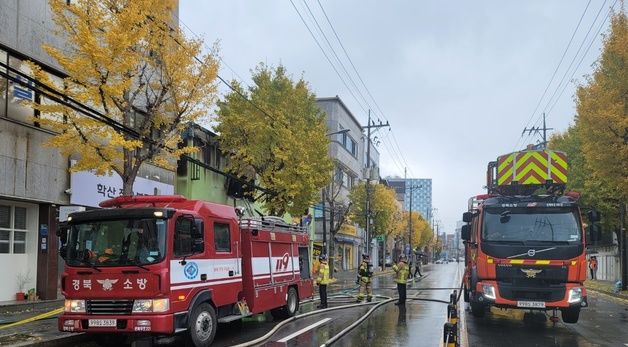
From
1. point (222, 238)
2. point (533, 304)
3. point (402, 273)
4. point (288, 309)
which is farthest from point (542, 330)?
point (222, 238)

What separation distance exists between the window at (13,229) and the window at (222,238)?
24.7 feet

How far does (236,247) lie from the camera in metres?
11.9

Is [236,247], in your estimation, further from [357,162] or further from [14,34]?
[357,162]

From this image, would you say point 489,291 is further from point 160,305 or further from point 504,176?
point 160,305

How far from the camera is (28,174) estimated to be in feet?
49.6

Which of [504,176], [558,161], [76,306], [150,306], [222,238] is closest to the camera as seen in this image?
[150,306]

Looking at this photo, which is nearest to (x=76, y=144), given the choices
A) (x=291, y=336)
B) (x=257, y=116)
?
(x=291, y=336)

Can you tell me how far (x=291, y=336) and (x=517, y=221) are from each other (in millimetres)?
5588

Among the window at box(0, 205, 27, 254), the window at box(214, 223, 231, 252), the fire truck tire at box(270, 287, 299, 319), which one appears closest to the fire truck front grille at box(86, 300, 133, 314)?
the window at box(214, 223, 231, 252)

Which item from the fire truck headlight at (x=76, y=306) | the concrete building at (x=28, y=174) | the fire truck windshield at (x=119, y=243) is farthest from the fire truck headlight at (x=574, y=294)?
the concrete building at (x=28, y=174)

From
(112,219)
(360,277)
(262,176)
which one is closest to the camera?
(112,219)

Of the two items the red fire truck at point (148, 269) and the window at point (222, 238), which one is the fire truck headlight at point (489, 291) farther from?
the window at point (222, 238)

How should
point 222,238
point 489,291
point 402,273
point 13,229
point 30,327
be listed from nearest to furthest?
point 222,238 → point 30,327 → point 489,291 → point 13,229 → point 402,273

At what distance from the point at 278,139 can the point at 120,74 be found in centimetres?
1015
